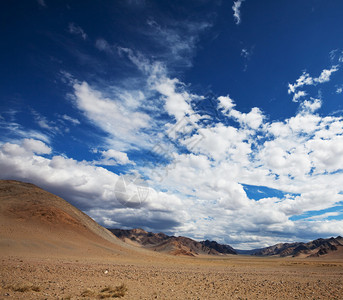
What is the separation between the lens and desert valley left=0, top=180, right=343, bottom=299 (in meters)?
13.9

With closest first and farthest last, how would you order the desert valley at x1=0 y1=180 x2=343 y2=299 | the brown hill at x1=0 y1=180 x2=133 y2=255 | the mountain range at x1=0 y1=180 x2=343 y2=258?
the desert valley at x1=0 y1=180 x2=343 y2=299 < the brown hill at x1=0 y1=180 x2=133 y2=255 < the mountain range at x1=0 y1=180 x2=343 y2=258

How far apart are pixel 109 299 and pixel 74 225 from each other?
71.3 metres

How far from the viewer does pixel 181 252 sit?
193625 millimetres

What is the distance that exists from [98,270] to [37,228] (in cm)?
4731

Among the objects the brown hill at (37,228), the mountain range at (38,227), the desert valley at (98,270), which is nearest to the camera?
the desert valley at (98,270)

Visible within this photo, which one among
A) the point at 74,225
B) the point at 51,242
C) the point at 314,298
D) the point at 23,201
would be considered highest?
the point at 23,201

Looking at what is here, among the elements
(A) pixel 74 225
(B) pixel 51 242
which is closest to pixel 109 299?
(B) pixel 51 242

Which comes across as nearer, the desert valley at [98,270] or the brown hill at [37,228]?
the desert valley at [98,270]

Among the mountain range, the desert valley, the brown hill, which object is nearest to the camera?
the desert valley

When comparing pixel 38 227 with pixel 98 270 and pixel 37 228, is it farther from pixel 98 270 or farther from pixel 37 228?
pixel 98 270

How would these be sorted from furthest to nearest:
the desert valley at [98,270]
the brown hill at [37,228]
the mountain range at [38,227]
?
the mountain range at [38,227] < the brown hill at [37,228] < the desert valley at [98,270]

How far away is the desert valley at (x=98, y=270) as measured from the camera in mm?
13945

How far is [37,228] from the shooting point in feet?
201

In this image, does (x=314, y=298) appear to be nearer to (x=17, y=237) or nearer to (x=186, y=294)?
(x=186, y=294)
